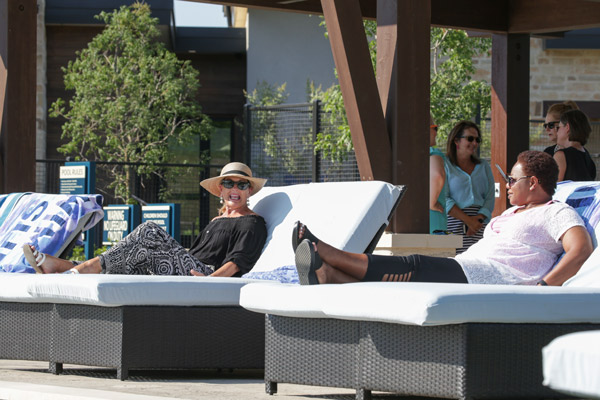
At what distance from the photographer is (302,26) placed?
18.5 meters

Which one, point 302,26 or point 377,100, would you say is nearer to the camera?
point 377,100

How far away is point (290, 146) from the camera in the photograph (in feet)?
45.8

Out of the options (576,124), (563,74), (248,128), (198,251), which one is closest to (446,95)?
(248,128)

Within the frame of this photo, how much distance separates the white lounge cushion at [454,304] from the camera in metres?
3.17

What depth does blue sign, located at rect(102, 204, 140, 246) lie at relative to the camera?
35.7ft

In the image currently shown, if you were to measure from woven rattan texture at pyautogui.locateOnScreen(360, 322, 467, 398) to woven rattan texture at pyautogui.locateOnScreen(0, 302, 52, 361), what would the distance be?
5.39 ft

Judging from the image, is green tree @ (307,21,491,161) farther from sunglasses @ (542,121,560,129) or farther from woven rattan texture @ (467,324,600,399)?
woven rattan texture @ (467,324,600,399)

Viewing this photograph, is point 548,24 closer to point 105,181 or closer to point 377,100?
point 377,100

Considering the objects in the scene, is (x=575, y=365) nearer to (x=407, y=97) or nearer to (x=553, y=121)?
(x=407, y=97)

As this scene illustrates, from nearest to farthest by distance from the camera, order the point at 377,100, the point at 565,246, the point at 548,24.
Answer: the point at 565,246 → the point at 377,100 → the point at 548,24

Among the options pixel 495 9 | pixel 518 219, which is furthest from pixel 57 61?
pixel 518 219

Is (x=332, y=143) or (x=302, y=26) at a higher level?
(x=302, y=26)

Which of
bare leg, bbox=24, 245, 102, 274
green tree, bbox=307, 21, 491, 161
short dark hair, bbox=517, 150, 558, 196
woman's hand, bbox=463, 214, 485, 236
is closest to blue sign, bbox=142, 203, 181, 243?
green tree, bbox=307, 21, 491, 161

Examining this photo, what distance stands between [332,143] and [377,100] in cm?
711
